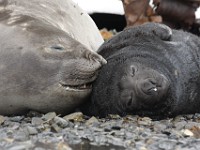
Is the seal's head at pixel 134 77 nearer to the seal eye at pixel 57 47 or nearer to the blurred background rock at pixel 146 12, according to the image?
the seal eye at pixel 57 47

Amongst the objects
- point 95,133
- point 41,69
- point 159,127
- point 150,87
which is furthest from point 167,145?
point 41,69

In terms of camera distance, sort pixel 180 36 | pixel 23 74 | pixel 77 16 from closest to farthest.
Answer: pixel 23 74 → pixel 180 36 → pixel 77 16

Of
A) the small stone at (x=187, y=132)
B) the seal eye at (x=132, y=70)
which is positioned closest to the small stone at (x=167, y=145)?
the small stone at (x=187, y=132)

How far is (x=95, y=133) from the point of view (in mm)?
5184

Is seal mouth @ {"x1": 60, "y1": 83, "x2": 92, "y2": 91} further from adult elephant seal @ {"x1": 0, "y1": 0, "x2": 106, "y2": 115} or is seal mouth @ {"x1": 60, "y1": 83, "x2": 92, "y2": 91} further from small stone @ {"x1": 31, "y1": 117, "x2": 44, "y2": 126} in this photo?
small stone @ {"x1": 31, "y1": 117, "x2": 44, "y2": 126}

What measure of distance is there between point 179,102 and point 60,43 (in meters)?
1.10

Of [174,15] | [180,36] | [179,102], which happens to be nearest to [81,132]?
[179,102]

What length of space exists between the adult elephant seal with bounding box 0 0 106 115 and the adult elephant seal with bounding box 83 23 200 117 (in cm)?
18

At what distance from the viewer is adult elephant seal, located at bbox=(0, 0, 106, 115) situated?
5.73 metres

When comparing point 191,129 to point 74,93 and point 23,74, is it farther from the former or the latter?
point 23,74

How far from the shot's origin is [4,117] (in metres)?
5.75

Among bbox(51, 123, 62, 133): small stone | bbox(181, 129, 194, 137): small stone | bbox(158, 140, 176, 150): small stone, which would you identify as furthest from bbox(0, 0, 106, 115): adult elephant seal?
bbox(158, 140, 176, 150): small stone

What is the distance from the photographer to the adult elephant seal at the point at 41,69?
225 inches

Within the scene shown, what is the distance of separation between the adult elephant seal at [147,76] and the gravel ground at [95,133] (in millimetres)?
130
